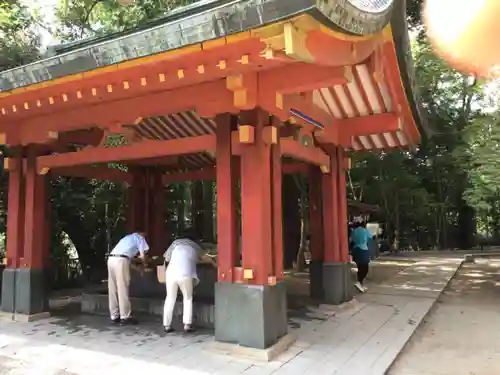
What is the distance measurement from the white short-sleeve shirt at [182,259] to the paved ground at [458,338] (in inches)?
102

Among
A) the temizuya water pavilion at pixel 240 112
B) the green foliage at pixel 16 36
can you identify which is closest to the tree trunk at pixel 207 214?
the green foliage at pixel 16 36

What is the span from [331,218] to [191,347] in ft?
10.9

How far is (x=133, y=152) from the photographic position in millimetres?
5922

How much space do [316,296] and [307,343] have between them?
2542 mm

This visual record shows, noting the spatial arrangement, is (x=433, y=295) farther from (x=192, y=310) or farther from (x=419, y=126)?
(x=192, y=310)

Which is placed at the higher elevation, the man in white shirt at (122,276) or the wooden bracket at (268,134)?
the wooden bracket at (268,134)

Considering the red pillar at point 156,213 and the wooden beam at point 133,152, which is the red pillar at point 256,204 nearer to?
the wooden beam at point 133,152

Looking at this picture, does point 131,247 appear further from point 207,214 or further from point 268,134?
point 207,214

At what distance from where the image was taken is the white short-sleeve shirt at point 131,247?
6238 mm

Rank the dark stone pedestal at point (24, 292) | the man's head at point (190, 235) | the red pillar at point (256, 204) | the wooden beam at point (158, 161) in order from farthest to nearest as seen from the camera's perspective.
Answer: the wooden beam at point (158, 161) → the dark stone pedestal at point (24, 292) → the man's head at point (190, 235) → the red pillar at point (256, 204)

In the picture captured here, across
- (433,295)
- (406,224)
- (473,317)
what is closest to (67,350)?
(473,317)

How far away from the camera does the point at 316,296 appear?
7.71 metres

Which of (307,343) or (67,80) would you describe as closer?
(67,80)

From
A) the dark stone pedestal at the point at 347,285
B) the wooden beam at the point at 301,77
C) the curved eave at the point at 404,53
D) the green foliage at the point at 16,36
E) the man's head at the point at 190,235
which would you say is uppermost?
the green foliage at the point at 16,36
